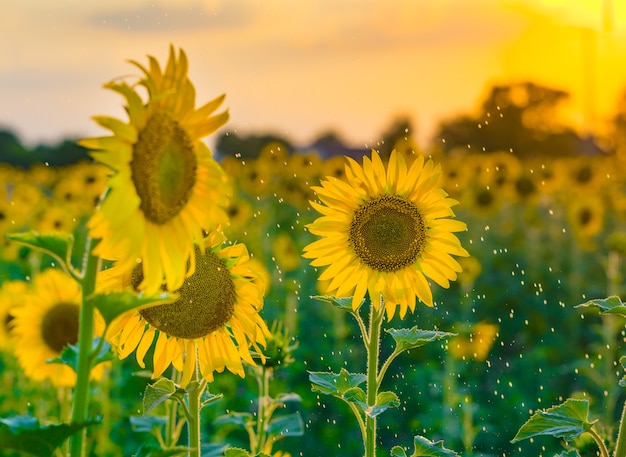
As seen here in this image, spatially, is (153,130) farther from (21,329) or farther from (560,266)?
(560,266)

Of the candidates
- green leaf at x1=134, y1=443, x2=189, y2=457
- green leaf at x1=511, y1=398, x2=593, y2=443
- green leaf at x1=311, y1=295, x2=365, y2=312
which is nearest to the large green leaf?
green leaf at x1=511, y1=398, x2=593, y2=443

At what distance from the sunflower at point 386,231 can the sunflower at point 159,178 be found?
53 cm

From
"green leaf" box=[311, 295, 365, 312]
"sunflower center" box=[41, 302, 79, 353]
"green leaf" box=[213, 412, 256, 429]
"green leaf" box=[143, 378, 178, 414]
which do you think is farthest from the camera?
"sunflower center" box=[41, 302, 79, 353]

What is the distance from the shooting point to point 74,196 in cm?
582

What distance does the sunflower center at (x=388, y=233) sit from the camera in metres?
1.61

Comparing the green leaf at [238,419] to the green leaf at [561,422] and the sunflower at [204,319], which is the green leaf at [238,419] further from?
the green leaf at [561,422]

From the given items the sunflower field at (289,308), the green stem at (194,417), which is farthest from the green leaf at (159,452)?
the green stem at (194,417)

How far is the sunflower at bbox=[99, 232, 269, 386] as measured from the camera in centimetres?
132

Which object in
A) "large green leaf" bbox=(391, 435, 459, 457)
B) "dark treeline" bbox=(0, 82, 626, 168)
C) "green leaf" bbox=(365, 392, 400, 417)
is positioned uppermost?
"dark treeline" bbox=(0, 82, 626, 168)

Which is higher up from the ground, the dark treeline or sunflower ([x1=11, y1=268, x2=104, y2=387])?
the dark treeline

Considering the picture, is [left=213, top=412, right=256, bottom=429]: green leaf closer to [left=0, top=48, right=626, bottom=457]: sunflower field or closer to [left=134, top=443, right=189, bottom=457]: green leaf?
[left=0, top=48, right=626, bottom=457]: sunflower field

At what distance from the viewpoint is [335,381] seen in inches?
55.6

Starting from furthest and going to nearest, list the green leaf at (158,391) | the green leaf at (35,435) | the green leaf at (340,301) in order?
1. the green leaf at (340,301)
2. the green leaf at (158,391)
3. the green leaf at (35,435)

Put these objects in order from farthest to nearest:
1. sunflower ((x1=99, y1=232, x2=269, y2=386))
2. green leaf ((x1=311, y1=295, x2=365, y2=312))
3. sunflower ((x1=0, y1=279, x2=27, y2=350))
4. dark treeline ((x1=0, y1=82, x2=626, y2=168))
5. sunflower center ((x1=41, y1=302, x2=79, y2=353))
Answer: dark treeline ((x1=0, y1=82, x2=626, y2=168))
sunflower ((x1=0, y1=279, x2=27, y2=350))
sunflower center ((x1=41, y1=302, x2=79, y2=353))
green leaf ((x1=311, y1=295, x2=365, y2=312))
sunflower ((x1=99, y1=232, x2=269, y2=386))
